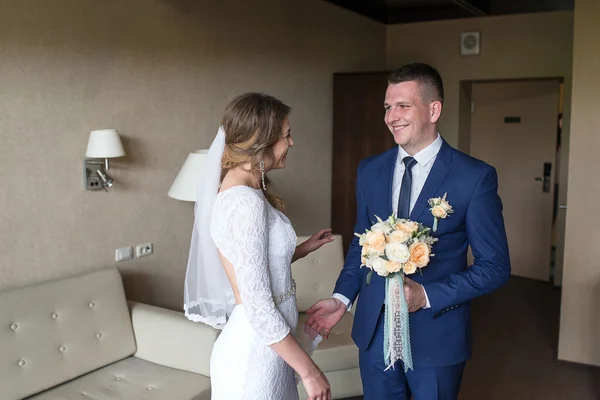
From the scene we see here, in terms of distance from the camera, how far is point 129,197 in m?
3.74

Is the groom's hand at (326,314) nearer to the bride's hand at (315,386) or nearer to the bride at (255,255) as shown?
the bride at (255,255)

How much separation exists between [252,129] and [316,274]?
2333mm

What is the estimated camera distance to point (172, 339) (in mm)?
3250

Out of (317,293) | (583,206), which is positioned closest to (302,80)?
(317,293)

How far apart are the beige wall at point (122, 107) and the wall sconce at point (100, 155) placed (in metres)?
0.05

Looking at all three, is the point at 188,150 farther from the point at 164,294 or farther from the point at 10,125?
the point at 10,125

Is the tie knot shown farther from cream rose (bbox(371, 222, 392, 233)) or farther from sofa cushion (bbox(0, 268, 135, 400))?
sofa cushion (bbox(0, 268, 135, 400))

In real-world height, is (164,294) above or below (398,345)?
below

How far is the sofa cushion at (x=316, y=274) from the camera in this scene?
4129 mm

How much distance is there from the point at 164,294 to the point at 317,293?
101 cm

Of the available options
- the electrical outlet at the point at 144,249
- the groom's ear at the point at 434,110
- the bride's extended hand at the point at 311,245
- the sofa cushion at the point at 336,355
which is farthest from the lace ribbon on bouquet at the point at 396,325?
the electrical outlet at the point at 144,249

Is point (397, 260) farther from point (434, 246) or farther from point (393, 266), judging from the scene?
point (434, 246)

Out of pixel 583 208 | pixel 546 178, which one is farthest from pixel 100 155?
pixel 546 178

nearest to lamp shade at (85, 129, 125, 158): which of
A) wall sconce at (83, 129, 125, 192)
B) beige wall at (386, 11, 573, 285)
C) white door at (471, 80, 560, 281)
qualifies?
wall sconce at (83, 129, 125, 192)
